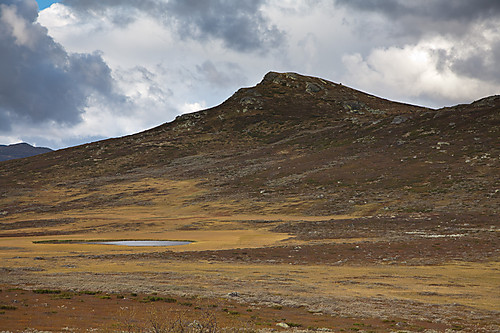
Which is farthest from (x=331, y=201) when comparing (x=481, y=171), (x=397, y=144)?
(x=397, y=144)

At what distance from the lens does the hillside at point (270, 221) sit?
64.4 feet

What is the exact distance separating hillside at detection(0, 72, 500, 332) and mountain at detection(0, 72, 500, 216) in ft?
2.15

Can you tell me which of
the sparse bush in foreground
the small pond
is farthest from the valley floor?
the small pond

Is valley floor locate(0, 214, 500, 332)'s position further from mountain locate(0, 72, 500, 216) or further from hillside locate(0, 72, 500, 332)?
mountain locate(0, 72, 500, 216)

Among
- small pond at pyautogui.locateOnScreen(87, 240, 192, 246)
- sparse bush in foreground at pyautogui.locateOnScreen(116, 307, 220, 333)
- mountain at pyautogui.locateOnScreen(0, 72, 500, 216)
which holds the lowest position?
small pond at pyautogui.locateOnScreen(87, 240, 192, 246)

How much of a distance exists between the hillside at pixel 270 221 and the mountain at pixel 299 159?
0.65 metres

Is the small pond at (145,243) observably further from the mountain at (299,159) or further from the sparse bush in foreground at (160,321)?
the mountain at (299,159)

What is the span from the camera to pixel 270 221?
2515 inches

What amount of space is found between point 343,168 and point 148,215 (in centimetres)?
4354

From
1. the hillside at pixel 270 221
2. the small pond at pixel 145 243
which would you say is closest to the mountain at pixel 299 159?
the hillside at pixel 270 221

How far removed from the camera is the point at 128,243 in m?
48.5

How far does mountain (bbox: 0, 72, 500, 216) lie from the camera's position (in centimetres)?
7744

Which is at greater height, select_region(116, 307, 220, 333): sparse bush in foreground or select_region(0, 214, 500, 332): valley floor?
select_region(116, 307, 220, 333): sparse bush in foreground

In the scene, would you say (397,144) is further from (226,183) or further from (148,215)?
(148,215)
